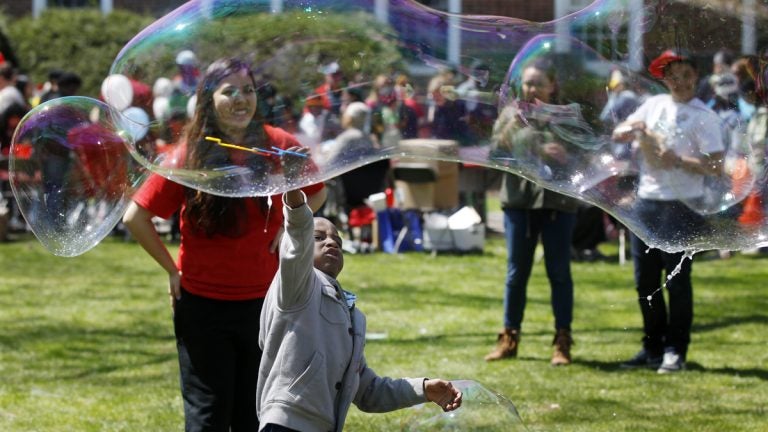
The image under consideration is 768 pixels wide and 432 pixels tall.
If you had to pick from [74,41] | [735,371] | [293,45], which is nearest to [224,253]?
[293,45]

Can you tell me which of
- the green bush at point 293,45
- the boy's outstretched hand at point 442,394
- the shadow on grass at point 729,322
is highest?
the green bush at point 293,45

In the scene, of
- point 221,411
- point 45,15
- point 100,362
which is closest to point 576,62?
point 221,411

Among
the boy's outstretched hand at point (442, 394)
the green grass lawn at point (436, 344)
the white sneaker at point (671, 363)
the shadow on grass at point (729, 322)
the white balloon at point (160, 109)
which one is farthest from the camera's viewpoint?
the shadow on grass at point (729, 322)

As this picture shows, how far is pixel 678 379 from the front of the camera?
7.91 meters

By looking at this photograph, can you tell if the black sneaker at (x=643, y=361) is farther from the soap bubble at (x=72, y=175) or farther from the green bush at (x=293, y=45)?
the soap bubble at (x=72, y=175)

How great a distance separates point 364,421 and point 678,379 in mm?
2181

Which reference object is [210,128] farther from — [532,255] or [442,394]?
[532,255]

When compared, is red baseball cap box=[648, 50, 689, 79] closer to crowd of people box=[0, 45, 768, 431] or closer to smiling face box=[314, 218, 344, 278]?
crowd of people box=[0, 45, 768, 431]

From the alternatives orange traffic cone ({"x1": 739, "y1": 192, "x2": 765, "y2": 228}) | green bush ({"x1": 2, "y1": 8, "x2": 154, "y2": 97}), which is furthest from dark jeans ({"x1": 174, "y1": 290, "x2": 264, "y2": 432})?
green bush ({"x1": 2, "y1": 8, "x2": 154, "y2": 97})

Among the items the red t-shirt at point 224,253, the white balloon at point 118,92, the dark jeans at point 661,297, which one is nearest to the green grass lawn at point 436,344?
the dark jeans at point 661,297

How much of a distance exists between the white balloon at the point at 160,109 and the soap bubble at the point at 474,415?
143cm

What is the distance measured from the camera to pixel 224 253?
498cm

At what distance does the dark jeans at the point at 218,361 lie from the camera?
16.1 ft

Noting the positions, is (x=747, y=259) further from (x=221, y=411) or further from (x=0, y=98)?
(x=221, y=411)
